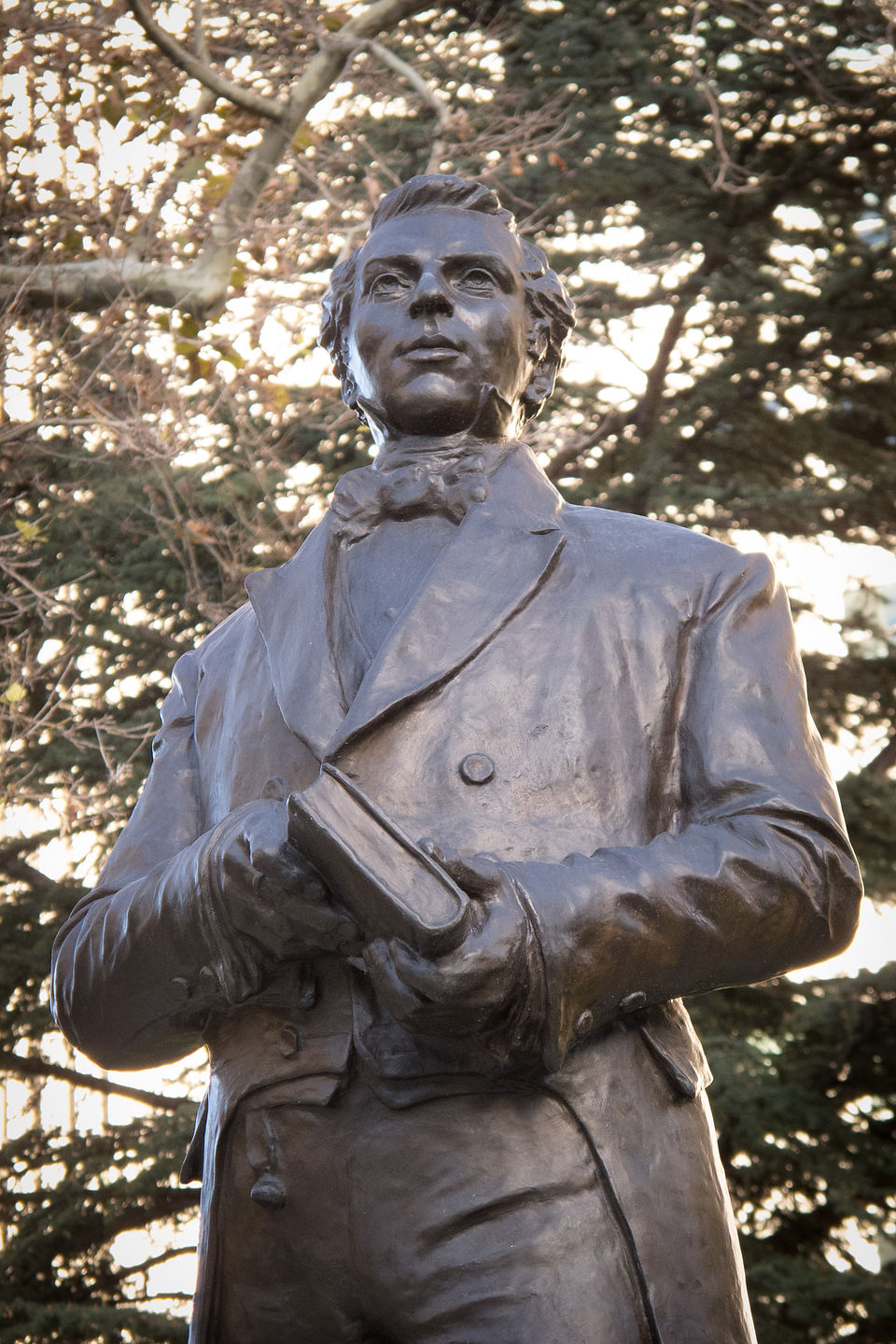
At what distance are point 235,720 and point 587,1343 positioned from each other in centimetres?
112

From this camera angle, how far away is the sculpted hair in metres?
3.22

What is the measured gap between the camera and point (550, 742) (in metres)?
2.60

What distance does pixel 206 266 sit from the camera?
25.1ft

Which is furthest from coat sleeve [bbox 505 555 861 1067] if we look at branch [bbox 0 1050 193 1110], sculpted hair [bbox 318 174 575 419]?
branch [bbox 0 1050 193 1110]

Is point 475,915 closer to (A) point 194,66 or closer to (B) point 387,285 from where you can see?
(B) point 387,285

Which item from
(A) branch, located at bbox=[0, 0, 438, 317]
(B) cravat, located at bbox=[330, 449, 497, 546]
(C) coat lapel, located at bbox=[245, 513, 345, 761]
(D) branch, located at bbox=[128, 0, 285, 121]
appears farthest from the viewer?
(A) branch, located at bbox=[0, 0, 438, 317]

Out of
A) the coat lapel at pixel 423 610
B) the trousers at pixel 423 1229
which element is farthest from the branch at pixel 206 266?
the trousers at pixel 423 1229

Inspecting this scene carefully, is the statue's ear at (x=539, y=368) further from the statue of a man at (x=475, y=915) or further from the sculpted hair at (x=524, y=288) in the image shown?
the statue of a man at (x=475, y=915)

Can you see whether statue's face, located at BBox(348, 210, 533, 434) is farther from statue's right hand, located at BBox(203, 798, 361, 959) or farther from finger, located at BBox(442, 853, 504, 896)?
finger, located at BBox(442, 853, 504, 896)

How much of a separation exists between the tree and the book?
484 centimetres

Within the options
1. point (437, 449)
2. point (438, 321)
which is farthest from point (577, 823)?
point (438, 321)

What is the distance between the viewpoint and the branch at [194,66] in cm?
729

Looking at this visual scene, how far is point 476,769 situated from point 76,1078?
7.56 m

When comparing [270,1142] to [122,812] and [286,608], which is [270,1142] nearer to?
[286,608]
